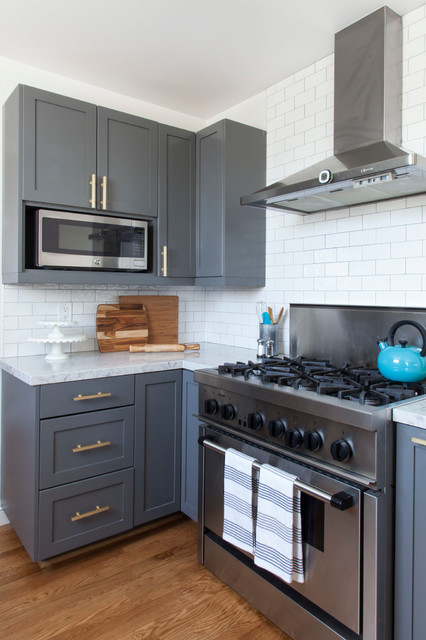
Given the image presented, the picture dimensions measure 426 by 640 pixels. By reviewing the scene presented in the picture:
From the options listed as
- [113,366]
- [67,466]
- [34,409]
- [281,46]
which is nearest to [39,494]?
[67,466]

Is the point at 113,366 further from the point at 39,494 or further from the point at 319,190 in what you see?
the point at 319,190

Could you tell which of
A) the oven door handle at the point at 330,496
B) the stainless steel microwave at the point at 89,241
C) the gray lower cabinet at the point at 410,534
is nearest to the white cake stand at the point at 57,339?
the stainless steel microwave at the point at 89,241

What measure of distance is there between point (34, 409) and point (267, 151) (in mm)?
2112

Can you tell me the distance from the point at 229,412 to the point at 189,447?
2.15 feet

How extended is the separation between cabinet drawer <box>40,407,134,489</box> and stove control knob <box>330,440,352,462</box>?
1222 mm

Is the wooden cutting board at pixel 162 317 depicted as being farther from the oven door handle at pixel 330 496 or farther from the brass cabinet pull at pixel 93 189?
the oven door handle at pixel 330 496

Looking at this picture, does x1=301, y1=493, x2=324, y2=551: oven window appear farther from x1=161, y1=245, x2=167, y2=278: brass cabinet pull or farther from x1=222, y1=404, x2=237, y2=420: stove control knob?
x1=161, y1=245, x2=167, y2=278: brass cabinet pull

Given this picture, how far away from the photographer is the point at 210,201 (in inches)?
113

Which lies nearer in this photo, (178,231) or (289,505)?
(289,505)

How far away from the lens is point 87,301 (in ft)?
9.41

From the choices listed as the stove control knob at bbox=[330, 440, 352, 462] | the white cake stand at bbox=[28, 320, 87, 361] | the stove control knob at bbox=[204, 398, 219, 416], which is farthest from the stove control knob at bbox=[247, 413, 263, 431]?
the white cake stand at bbox=[28, 320, 87, 361]

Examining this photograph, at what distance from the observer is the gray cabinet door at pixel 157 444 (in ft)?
7.91

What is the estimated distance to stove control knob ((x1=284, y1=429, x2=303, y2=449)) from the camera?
1.62 meters

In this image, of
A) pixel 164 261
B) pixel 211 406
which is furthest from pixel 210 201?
pixel 211 406
